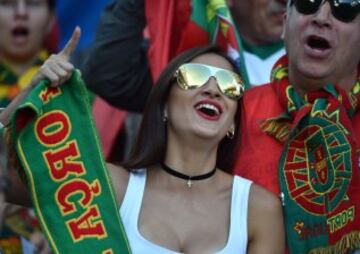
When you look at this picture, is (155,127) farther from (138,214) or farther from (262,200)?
(262,200)

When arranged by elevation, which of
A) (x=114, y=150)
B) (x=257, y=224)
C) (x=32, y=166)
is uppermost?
(x=32, y=166)

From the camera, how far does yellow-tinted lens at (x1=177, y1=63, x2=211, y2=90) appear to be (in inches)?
180

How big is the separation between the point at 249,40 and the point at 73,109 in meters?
1.57

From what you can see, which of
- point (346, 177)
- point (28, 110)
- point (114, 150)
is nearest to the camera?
point (28, 110)

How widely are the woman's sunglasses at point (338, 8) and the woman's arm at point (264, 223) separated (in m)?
0.89

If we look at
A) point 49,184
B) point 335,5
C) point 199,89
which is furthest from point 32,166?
point 335,5

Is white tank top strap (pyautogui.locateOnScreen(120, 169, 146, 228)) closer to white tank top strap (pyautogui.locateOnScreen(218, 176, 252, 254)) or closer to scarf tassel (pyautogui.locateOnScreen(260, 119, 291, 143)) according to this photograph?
white tank top strap (pyautogui.locateOnScreen(218, 176, 252, 254))

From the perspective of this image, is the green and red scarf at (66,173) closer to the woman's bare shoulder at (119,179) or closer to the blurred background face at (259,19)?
the woman's bare shoulder at (119,179)

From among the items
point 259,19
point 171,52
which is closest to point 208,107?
point 171,52

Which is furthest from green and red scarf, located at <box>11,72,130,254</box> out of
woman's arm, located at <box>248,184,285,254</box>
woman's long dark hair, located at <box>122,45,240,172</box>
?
woman's arm, located at <box>248,184,285,254</box>

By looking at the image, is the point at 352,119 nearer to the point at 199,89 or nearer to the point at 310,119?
the point at 310,119

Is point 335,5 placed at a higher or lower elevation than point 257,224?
higher

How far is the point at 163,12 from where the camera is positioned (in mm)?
5559

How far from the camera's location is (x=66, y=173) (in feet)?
14.3
